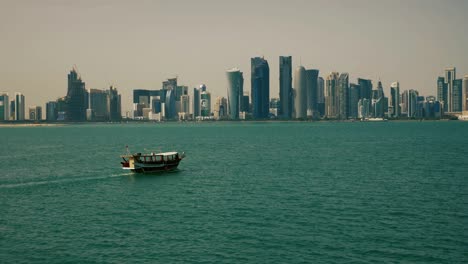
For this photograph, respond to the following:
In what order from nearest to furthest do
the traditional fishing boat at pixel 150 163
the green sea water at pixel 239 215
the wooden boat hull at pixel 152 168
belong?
the green sea water at pixel 239 215
the traditional fishing boat at pixel 150 163
the wooden boat hull at pixel 152 168

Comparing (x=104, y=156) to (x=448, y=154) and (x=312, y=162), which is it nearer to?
(x=312, y=162)

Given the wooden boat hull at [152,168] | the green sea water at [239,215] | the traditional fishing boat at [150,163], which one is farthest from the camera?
the wooden boat hull at [152,168]

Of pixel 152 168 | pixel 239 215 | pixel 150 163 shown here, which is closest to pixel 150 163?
pixel 150 163

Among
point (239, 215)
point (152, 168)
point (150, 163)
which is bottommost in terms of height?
point (239, 215)

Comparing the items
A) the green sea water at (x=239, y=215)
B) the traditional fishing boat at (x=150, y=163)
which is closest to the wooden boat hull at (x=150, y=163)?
the traditional fishing boat at (x=150, y=163)

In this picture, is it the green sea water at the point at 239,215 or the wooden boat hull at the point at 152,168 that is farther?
the wooden boat hull at the point at 152,168

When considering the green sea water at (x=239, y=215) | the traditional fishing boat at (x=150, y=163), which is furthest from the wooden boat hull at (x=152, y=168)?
the green sea water at (x=239, y=215)

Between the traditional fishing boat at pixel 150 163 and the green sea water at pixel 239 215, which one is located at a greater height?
the traditional fishing boat at pixel 150 163

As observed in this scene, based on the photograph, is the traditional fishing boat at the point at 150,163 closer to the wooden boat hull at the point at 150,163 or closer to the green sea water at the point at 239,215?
the wooden boat hull at the point at 150,163

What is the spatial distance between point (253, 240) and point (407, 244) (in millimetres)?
13138

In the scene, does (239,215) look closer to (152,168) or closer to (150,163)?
(150,163)

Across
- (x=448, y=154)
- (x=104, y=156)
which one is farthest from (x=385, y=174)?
→ (x=104, y=156)

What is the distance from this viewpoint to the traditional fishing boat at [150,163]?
88.9 metres

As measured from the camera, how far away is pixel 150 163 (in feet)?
297
